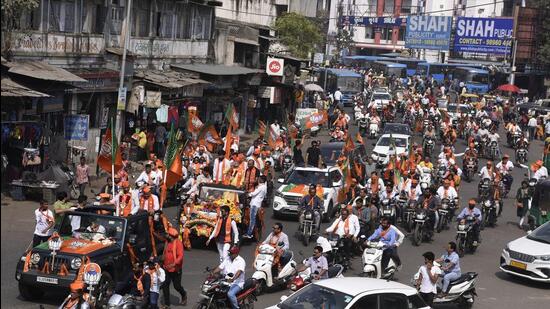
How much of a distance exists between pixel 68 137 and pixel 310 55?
43.9 meters

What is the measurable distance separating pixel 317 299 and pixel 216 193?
8828 mm

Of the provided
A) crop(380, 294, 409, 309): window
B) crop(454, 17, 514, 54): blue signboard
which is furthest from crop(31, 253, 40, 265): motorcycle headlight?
crop(454, 17, 514, 54): blue signboard

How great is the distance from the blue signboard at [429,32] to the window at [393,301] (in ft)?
224

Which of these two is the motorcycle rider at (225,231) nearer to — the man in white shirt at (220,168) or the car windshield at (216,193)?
the car windshield at (216,193)

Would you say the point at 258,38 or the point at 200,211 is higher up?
the point at 258,38

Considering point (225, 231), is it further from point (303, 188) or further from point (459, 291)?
point (303, 188)

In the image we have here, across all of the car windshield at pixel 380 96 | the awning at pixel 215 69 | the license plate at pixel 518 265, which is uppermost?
the awning at pixel 215 69

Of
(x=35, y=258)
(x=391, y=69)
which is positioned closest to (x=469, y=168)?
(x=35, y=258)

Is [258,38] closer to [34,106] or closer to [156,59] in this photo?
[156,59]

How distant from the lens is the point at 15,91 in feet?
69.7

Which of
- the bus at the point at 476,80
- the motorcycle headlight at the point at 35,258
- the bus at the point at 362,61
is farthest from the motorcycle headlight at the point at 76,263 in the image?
the bus at the point at 362,61

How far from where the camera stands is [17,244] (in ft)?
56.6

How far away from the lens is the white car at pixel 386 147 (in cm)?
3488

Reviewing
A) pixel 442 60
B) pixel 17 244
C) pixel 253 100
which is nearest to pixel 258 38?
A: pixel 253 100
